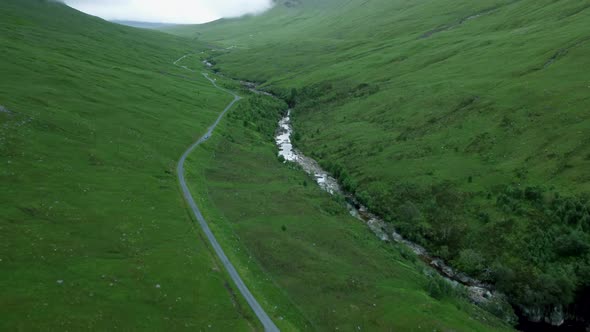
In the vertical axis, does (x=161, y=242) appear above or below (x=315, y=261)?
above

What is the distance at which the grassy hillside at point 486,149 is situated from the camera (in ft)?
186

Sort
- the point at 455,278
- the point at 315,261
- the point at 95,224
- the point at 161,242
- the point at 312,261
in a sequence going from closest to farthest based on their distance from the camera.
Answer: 1. the point at 95,224
2. the point at 161,242
3. the point at 312,261
4. the point at 315,261
5. the point at 455,278

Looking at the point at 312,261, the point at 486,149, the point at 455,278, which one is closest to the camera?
the point at 312,261

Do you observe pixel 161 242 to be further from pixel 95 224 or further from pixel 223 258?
pixel 95 224

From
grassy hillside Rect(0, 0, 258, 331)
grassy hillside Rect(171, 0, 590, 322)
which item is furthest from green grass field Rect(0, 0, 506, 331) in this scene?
grassy hillside Rect(171, 0, 590, 322)

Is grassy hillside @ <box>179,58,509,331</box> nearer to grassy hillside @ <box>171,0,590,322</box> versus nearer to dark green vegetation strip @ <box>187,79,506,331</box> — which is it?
dark green vegetation strip @ <box>187,79,506,331</box>

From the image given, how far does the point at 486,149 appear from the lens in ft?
270

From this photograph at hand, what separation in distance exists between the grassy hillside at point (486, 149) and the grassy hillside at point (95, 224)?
39.5m

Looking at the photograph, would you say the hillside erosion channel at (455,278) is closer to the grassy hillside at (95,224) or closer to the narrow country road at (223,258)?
the narrow country road at (223,258)

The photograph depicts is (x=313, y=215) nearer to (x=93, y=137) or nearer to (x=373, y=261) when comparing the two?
(x=373, y=261)

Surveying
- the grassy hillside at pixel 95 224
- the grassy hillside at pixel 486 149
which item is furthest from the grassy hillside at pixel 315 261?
the grassy hillside at pixel 486 149

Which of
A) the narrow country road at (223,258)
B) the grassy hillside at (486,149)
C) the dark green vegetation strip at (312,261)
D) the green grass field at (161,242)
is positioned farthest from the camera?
the grassy hillside at (486,149)

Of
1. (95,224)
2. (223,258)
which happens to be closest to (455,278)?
(223,258)

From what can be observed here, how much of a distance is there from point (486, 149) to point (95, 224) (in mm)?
75936
